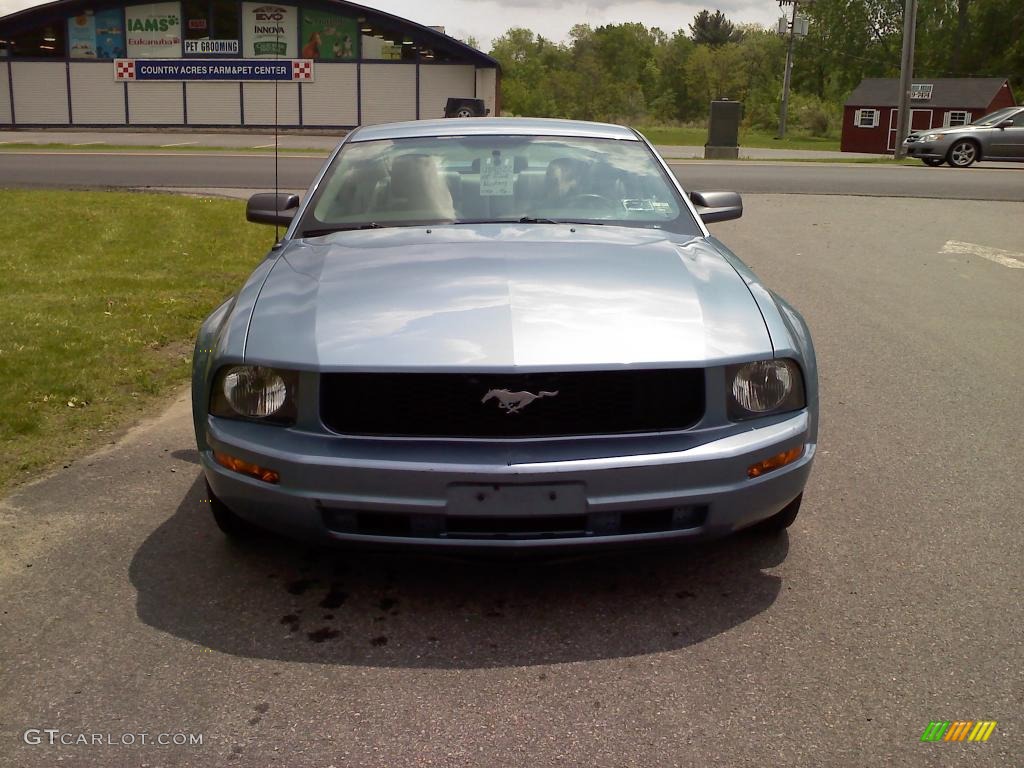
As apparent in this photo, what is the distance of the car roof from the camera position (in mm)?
5250

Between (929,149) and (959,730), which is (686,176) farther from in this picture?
(959,730)

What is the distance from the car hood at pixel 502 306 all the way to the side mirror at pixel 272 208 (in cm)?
97

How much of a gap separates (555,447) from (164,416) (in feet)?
10.2

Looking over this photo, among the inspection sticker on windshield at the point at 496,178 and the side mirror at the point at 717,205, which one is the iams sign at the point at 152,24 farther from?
the inspection sticker on windshield at the point at 496,178

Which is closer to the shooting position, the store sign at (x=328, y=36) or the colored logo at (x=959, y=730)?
the colored logo at (x=959, y=730)

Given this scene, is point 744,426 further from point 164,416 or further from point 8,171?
point 8,171

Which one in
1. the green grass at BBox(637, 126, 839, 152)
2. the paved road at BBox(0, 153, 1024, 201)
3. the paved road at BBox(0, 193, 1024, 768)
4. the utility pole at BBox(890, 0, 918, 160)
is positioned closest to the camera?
the paved road at BBox(0, 193, 1024, 768)

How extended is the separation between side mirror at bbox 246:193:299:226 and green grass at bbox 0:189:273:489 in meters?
1.27

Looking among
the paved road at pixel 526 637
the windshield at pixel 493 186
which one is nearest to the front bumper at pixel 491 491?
the paved road at pixel 526 637

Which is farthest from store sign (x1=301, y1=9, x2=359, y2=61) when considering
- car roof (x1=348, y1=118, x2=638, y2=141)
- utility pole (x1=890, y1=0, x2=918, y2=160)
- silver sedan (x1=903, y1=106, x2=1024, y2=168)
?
car roof (x1=348, y1=118, x2=638, y2=141)

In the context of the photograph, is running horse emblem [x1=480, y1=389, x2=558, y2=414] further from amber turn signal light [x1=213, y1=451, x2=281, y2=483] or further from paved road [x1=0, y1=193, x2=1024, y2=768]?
amber turn signal light [x1=213, y1=451, x2=281, y2=483]

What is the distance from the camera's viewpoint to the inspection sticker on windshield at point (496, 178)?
15.7ft

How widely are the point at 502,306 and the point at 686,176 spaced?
19.2 metres

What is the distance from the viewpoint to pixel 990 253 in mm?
11734
